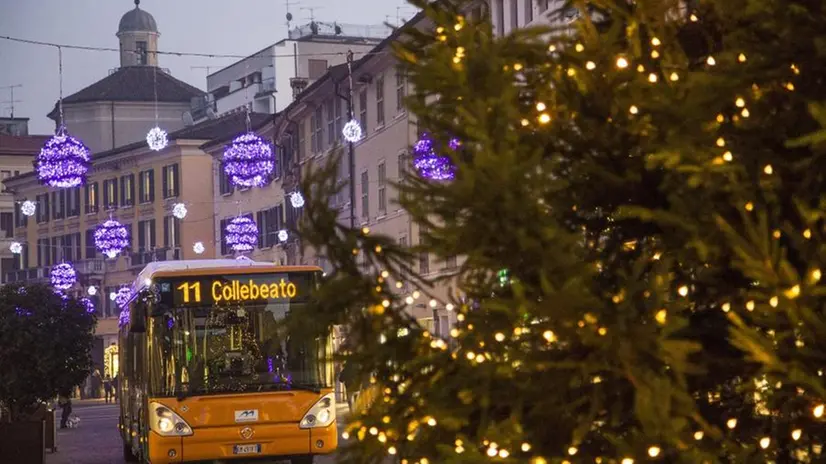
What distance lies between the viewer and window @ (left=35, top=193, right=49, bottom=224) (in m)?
104

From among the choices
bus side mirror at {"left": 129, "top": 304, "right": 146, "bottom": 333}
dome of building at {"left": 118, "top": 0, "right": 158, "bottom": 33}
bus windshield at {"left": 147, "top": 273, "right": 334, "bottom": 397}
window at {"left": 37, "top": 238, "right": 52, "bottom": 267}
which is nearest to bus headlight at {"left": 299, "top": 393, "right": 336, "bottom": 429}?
bus windshield at {"left": 147, "top": 273, "right": 334, "bottom": 397}

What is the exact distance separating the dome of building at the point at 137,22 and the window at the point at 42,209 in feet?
52.4

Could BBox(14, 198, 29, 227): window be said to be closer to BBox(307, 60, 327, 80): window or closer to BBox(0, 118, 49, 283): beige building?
BBox(0, 118, 49, 283): beige building

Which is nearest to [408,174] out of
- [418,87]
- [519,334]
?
[418,87]

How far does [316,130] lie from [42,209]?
4367cm

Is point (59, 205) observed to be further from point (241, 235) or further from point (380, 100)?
point (380, 100)

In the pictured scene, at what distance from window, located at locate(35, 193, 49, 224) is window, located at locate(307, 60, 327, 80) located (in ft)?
85.0

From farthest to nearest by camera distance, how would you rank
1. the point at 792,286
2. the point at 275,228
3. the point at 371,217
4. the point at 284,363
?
the point at 275,228, the point at 371,217, the point at 284,363, the point at 792,286

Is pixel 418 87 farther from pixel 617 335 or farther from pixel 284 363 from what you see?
pixel 284 363

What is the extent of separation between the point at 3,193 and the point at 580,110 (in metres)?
107

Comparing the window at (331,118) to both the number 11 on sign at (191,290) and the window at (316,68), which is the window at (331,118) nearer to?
the window at (316,68)

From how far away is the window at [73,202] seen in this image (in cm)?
10012

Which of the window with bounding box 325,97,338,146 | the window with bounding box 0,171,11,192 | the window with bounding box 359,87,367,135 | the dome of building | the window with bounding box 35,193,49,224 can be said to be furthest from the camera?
the dome of building

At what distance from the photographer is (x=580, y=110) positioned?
5.39 meters
